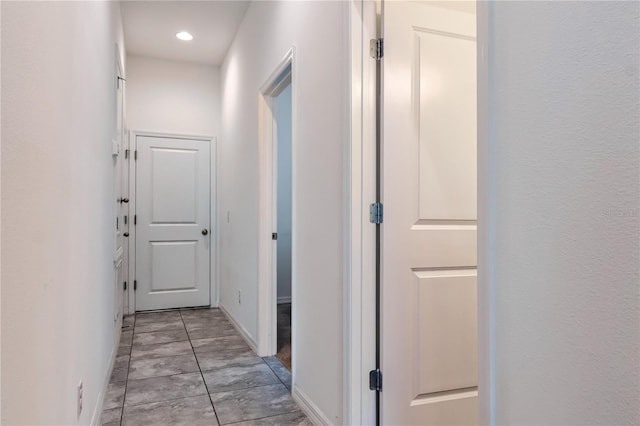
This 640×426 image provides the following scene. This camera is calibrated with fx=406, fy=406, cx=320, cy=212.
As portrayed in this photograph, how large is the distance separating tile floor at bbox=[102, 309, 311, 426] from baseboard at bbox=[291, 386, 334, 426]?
4 cm

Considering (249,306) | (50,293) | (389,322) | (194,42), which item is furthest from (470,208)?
(194,42)

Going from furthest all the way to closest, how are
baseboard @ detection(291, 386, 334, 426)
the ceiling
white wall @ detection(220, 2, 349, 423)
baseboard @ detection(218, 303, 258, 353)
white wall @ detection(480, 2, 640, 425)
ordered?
the ceiling → baseboard @ detection(218, 303, 258, 353) → baseboard @ detection(291, 386, 334, 426) → white wall @ detection(220, 2, 349, 423) → white wall @ detection(480, 2, 640, 425)

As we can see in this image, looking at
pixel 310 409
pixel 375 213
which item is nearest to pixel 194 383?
pixel 310 409

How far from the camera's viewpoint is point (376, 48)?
1.73 meters

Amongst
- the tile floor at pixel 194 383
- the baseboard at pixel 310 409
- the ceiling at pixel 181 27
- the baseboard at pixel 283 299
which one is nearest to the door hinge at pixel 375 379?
the baseboard at pixel 310 409

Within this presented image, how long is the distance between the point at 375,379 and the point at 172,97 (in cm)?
397

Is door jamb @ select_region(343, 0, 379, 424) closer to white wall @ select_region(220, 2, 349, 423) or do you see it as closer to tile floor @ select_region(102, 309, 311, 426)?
white wall @ select_region(220, 2, 349, 423)

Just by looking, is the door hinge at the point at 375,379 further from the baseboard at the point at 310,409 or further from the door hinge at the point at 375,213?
the door hinge at the point at 375,213

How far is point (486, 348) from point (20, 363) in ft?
3.61

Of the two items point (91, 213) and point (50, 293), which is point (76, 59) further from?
point (50, 293)

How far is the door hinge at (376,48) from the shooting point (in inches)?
68.0

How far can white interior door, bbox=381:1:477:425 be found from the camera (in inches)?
67.1

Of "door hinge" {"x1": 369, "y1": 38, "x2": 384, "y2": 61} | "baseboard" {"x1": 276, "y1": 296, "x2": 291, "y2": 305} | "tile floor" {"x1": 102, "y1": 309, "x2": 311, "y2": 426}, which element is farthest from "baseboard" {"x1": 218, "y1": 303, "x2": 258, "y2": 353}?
"door hinge" {"x1": 369, "y1": 38, "x2": 384, "y2": 61}

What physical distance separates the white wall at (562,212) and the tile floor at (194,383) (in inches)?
57.3
